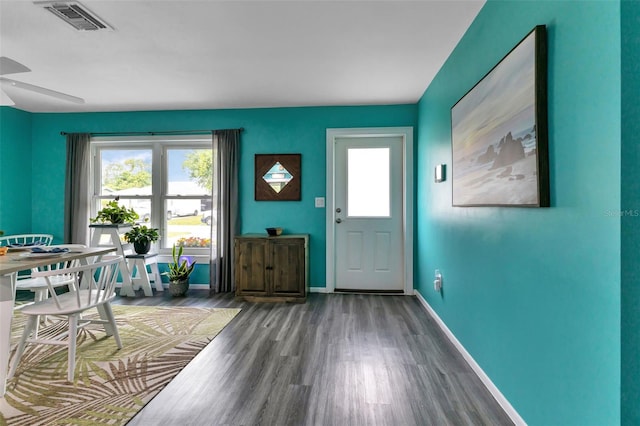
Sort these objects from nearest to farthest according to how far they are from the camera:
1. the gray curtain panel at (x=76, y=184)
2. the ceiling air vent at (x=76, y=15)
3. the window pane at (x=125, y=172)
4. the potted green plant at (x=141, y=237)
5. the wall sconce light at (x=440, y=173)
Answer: the ceiling air vent at (x=76, y=15) → the wall sconce light at (x=440, y=173) → the potted green plant at (x=141, y=237) → the gray curtain panel at (x=76, y=184) → the window pane at (x=125, y=172)

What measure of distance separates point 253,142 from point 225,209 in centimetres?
Result: 98

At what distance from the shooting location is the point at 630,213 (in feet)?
3.23

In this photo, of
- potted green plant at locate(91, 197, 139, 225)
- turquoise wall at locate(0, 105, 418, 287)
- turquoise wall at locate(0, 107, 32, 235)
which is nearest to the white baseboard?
turquoise wall at locate(0, 105, 418, 287)

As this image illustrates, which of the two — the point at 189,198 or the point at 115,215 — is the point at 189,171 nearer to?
the point at 189,198

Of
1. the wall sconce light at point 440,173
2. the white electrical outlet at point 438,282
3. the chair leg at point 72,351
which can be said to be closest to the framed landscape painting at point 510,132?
the wall sconce light at point 440,173

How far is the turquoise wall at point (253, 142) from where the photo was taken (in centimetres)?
417

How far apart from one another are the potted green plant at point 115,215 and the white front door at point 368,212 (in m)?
2.64

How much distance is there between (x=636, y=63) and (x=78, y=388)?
10.1 feet

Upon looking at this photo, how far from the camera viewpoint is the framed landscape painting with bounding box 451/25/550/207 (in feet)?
4.51

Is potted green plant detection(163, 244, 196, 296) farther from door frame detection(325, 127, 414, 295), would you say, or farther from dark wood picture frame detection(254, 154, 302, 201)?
door frame detection(325, 127, 414, 295)

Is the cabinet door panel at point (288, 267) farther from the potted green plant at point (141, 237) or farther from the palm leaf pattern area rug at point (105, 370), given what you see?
the potted green plant at point (141, 237)

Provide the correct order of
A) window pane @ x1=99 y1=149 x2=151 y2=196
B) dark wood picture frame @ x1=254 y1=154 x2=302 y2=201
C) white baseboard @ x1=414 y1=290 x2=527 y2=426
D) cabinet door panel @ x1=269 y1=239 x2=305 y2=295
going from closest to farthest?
white baseboard @ x1=414 y1=290 x2=527 y2=426 < cabinet door panel @ x1=269 y1=239 x2=305 y2=295 < dark wood picture frame @ x1=254 y1=154 x2=302 y2=201 < window pane @ x1=99 y1=149 x2=151 y2=196

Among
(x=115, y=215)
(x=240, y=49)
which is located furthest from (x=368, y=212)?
(x=115, y=215)

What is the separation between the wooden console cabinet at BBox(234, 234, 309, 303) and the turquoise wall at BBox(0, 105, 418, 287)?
463 millimetres
